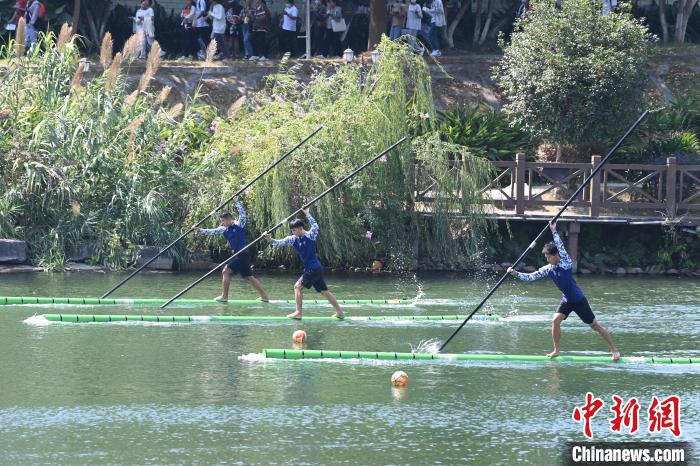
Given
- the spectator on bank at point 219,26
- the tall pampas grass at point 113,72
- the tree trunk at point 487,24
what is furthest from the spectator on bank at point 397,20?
the tall pampas grass at point 113,72

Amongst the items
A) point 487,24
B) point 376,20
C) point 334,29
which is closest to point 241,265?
point 376,20

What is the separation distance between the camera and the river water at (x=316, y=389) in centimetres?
1155

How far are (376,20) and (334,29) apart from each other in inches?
49.9

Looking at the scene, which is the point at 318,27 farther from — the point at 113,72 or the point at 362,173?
the point at 362,173

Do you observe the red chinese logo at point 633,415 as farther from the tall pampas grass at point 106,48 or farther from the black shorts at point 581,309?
the tall pampas grass at point 106,48

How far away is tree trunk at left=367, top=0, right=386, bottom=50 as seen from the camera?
1265 inches

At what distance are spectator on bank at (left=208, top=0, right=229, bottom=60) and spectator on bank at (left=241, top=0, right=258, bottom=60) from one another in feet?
1.76

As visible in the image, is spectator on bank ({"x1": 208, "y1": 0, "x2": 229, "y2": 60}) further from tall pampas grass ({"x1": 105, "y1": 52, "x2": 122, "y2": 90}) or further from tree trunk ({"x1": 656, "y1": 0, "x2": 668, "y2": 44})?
tree trunk ({"x1": 656, "y1": 0, "x2": 668, "y2": 44})

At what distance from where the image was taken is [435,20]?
32.5m

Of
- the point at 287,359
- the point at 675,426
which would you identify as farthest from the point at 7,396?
the point at 675,426

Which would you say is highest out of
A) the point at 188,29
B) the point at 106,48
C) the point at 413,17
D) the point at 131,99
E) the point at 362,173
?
the point at 413,17

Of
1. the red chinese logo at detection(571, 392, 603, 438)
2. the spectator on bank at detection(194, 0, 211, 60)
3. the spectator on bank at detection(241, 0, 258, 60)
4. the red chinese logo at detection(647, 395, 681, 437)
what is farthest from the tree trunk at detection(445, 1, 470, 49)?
the red chinese logo at detection(647, 395, 681, 437)

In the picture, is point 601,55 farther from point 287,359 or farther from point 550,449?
point 550,449

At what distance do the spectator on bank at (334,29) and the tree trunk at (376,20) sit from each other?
0.96m
